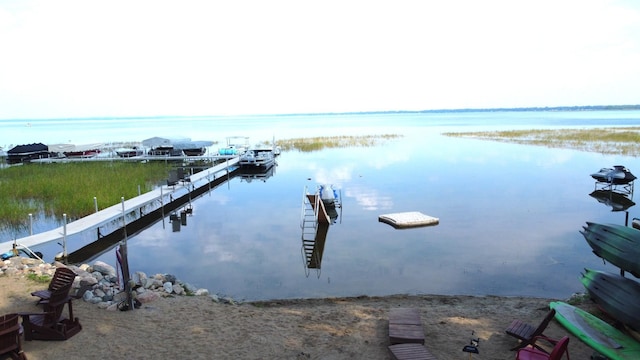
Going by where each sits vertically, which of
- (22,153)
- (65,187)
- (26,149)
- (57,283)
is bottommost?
(65,187)

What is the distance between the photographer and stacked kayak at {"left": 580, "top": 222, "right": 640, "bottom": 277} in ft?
33.2

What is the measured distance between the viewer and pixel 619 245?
425 inches

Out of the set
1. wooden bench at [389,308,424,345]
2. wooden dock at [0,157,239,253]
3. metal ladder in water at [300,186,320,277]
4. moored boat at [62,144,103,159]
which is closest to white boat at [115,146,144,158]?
moored boat at [62,144,103,159]

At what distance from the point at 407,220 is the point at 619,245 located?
773 cm

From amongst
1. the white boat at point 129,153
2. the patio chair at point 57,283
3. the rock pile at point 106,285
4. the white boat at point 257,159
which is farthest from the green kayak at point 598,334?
the white boat at point 129,153

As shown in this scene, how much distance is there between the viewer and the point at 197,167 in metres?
36.8

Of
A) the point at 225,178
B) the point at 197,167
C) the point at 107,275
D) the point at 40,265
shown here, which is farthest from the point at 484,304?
the point at 197,167

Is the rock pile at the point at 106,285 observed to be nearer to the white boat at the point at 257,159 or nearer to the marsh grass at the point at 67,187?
the marsh grass at the point at 67,187

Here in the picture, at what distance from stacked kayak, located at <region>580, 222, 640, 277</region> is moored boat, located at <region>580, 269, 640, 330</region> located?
1.26 m

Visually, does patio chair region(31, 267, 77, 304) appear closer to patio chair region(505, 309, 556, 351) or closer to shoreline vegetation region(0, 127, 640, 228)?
patio chair region(505, 309, 556, 351)

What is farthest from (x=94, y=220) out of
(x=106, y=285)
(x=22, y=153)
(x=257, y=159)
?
(x=22, y=153)

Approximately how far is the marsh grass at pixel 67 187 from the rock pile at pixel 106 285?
7.98m

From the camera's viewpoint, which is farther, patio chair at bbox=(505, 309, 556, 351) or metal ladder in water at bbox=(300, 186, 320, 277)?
metal ladder in water at bbox=(300, 186, 320, 277)

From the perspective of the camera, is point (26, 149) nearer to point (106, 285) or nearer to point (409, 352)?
point (106, 285)
